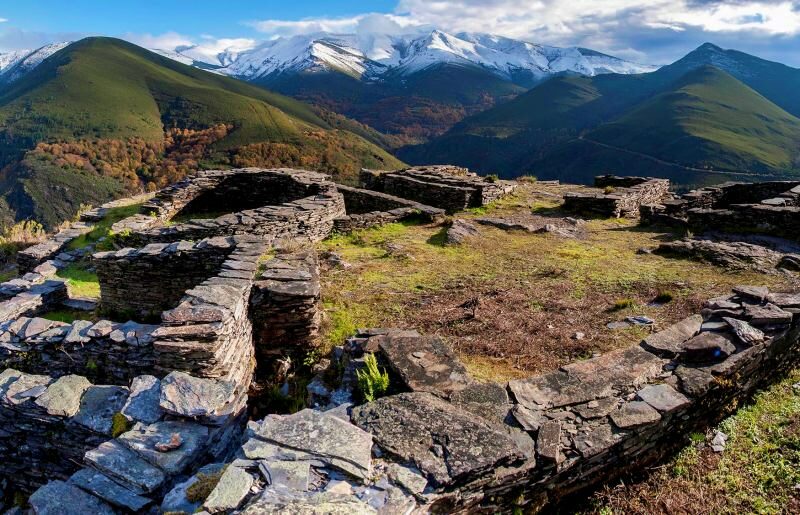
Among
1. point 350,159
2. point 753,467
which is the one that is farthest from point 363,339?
point 350,159

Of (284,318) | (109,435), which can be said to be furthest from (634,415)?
(109,435)

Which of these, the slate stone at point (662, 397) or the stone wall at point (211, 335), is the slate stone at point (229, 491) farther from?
the slate stone at point (662, 397)

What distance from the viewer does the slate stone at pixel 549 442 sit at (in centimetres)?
394

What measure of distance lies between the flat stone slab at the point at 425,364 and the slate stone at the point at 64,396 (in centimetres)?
341

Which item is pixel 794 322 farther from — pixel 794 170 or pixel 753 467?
pixel 794 170

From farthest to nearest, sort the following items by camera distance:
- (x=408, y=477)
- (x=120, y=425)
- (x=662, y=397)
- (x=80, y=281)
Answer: (x=80, y=281)
(x=662, y=397)
(x=120, y=425)
(x=408, y=477)

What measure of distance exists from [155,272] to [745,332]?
948 cm

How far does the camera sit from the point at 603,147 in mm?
151000

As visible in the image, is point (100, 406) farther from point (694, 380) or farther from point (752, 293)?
point (752, 293)

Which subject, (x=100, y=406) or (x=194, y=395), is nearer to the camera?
(x=194, y=395)

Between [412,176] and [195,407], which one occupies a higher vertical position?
[412,176]

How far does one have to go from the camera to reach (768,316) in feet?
19.7

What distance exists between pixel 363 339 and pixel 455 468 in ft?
8.82

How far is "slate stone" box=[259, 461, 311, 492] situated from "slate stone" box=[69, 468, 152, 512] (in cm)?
131
